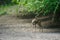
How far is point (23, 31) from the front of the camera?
8750 mm

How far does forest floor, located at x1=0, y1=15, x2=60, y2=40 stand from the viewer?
25.5 feet

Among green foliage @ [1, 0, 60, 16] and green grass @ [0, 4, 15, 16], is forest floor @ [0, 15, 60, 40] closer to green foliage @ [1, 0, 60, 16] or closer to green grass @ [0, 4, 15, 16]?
green foliage @ [1, 0, 60, 16]

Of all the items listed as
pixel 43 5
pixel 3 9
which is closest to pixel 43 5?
pixel 43 5

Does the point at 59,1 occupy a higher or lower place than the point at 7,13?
higher

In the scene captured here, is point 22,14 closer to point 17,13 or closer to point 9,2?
point 17,13

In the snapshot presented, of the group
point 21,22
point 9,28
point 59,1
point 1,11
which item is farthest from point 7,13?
point 59,1

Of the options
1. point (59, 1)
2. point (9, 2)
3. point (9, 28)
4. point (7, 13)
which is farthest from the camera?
point (9, 2)

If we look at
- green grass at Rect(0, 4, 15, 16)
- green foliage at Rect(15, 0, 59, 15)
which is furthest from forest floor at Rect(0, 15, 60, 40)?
green grass at Rect(0, 4, 15, 16)

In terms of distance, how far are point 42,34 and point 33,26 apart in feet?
4.32

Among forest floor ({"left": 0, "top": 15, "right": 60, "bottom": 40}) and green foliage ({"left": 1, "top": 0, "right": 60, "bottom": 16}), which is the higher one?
green foliage ({"left": 1, "top": 0, "right": 60, "bottom": 16})

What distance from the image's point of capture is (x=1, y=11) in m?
12.6

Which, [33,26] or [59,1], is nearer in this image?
[59,1]

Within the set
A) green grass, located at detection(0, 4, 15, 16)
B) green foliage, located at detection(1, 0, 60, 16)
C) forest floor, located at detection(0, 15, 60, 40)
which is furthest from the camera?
green grass, located at detection(0, 4, 15, 16)

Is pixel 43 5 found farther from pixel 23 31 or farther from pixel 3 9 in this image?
pixel 3 9
